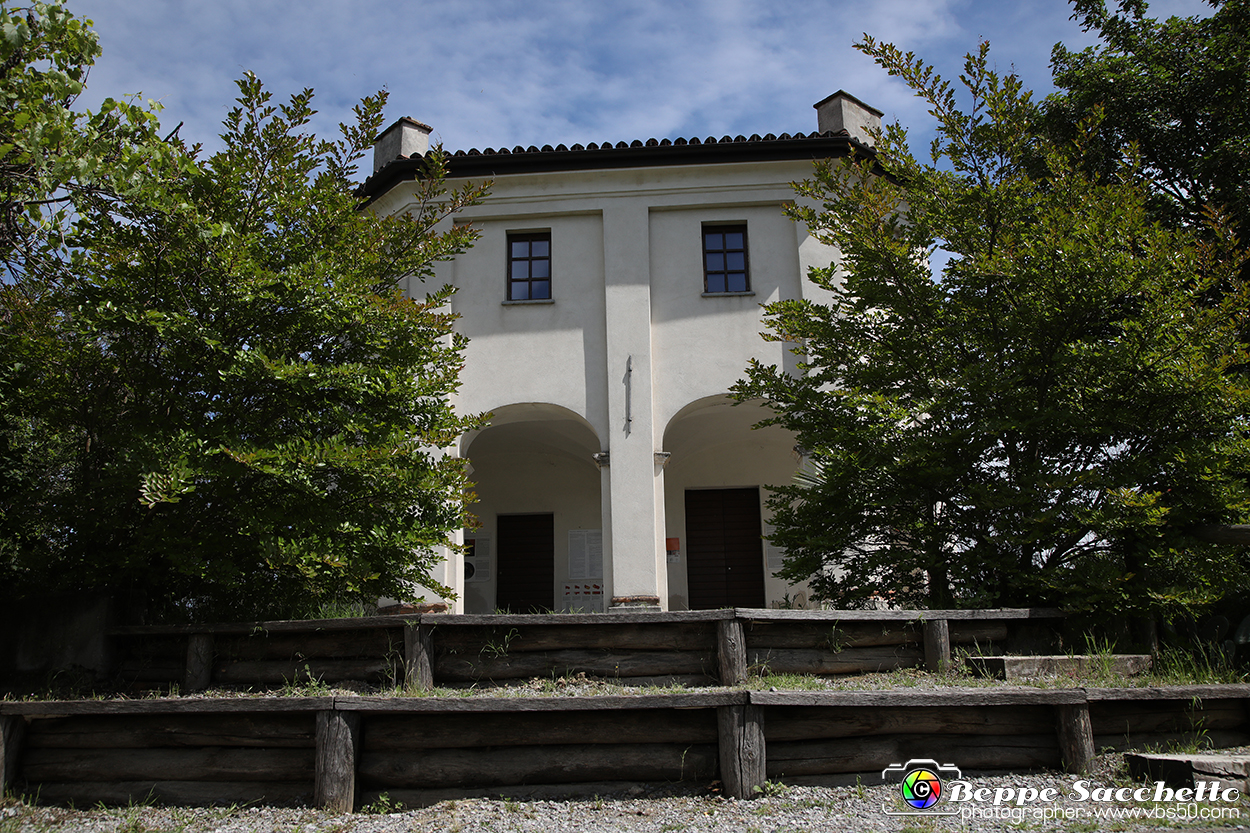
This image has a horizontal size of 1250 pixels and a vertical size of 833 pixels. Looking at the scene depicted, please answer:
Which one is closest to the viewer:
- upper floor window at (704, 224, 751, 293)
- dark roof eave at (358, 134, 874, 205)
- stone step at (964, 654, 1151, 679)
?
stone step at (964, 654, 1151, 679)

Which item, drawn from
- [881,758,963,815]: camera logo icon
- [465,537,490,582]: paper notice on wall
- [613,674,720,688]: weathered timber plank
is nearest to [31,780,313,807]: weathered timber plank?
[613,674,720,688]: weathered timber plank

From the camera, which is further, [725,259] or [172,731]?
[725,259]

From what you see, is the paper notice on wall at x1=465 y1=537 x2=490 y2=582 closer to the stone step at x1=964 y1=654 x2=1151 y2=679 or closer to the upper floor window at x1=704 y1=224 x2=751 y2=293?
the upper floor window at x1=704 y1=224 x2=751 y2=293

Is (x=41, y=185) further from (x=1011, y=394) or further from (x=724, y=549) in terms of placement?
(x=724, y=549)

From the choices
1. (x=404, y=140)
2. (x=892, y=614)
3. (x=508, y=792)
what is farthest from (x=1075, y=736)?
(x=404, y=140)

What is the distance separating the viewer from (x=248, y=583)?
19.1 feet

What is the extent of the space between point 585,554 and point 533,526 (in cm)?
104

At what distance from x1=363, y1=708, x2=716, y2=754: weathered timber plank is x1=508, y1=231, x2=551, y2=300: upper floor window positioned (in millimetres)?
7215

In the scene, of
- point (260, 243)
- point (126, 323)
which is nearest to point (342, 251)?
point (260, 243)

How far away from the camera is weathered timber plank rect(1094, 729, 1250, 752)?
479 centimetres

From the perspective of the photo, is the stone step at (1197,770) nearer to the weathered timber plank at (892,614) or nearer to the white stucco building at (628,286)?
the weathered timber plank at (892,614)

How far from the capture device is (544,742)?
14.8 ft

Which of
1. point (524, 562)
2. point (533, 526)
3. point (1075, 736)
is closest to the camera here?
point (1075, 736)

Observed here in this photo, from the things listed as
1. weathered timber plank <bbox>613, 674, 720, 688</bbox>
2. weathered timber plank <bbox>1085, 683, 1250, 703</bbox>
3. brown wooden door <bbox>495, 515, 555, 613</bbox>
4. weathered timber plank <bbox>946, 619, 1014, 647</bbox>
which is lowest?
weathered timber plank <bbox>1085, 683, 1250, 703</bbox>
